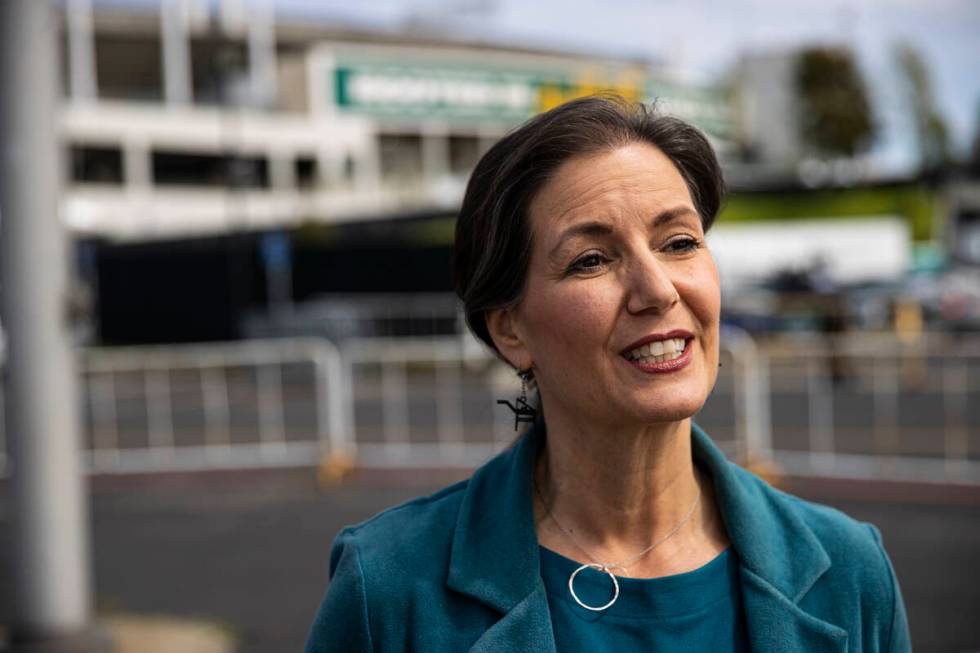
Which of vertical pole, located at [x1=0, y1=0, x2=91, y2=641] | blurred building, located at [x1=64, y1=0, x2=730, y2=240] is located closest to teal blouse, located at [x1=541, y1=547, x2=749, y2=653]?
vertical pole, located at [x1=0, y1=0, x2=91, y2=641]

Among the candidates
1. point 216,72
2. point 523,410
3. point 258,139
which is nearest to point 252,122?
point 258,139

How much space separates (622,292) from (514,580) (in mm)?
509

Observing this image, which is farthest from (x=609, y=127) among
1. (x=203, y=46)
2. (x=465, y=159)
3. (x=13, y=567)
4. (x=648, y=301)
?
(x=465, y=159)

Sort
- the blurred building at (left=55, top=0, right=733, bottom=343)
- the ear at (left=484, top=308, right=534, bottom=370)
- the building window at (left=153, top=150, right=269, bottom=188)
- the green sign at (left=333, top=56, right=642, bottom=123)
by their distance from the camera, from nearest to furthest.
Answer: the ear at (left=484, top=308, right=534, bottom=370) < the blurred building at (left=55, top=0, right=733, bottom=343) < the green sign at (left=333, top=56, right=642, bottom=123) < the building window at (left=153, top=150, right=269, bottom=188)

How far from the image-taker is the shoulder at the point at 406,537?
198cm

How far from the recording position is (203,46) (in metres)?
56.6

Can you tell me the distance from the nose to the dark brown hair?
0.65ft

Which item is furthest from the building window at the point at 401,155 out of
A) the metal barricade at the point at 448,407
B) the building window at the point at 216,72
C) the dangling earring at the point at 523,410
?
the dangling earring at the point at 523,410

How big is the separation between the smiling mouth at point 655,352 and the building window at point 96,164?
169ft

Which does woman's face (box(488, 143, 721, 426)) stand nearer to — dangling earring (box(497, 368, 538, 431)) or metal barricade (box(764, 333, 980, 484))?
dangling earring (box(497, 368, 538, 431))

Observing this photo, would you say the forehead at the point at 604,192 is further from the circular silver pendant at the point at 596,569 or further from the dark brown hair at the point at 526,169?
the circular silver pendant at the point at 596,569

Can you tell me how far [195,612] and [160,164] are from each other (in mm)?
53060

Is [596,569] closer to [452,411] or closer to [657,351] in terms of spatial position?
[657,351]

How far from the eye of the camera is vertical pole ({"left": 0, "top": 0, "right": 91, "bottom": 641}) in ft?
18.2
